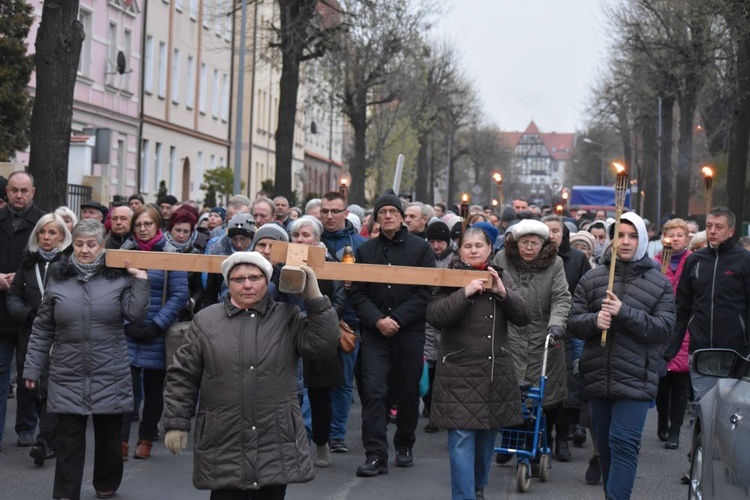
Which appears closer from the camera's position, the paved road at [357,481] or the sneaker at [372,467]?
the paved road at [357,481]

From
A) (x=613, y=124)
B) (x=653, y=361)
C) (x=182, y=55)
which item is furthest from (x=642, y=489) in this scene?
(x=613, y=124)

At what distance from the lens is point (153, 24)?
143ft

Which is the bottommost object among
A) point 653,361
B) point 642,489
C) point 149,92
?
point 642,489

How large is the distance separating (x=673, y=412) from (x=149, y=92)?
33791 millimetres

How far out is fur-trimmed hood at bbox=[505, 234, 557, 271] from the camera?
9492mm

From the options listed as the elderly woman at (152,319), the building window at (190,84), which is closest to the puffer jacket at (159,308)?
the elderly woman at (152,319)

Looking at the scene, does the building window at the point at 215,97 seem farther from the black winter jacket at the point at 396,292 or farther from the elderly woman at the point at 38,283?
the black winter jacket at the point at 396,292

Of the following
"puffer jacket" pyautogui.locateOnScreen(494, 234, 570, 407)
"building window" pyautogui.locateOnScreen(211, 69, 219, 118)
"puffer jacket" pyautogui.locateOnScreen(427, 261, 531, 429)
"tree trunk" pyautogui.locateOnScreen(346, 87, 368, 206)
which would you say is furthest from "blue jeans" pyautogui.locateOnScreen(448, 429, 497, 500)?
"building window" pyautogui.locateOnScreen(211, 69, 219, 118)

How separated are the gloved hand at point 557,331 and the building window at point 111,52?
31.3 metres

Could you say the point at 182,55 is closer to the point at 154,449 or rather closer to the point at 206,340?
the point at 154,449

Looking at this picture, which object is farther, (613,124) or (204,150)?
(613,124)

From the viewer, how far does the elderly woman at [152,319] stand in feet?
32.0

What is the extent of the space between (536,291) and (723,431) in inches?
140

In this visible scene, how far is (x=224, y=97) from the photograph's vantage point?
5600 cm
